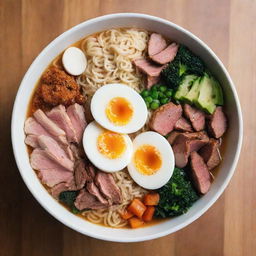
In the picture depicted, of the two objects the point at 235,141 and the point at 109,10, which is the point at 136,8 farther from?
the point at 235,141

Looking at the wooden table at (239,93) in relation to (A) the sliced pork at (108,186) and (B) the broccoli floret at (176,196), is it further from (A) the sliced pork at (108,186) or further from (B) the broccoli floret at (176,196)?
(A) the sliced pork at (108,186)

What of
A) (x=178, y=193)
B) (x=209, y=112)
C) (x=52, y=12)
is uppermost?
(x=52, y=12)

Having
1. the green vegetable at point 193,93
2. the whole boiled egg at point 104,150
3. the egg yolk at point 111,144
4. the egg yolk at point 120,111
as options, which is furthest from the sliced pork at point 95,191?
the green vegetable at point 193,93

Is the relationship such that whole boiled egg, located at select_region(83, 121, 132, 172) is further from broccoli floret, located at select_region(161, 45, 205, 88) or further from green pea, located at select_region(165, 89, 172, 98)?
broccoli floret, located at select_region(161, 45, 205, 88)

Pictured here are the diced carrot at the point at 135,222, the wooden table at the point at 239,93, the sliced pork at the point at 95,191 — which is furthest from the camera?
the wooden table at the point at 239,93

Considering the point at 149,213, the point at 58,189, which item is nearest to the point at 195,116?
the point at 149,213

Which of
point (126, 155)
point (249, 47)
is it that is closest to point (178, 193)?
point (126, 155)

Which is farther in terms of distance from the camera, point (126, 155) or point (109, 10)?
point (109, 10)

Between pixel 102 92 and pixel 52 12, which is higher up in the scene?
pixel 52 12
